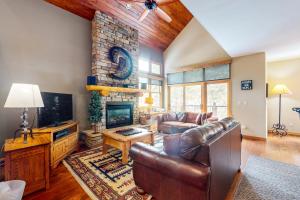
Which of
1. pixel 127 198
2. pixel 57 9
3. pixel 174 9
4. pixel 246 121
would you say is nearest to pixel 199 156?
pixel 127 198

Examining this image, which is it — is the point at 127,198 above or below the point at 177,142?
below

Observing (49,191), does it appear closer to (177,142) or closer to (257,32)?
(177,142)

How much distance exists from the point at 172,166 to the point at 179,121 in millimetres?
3950

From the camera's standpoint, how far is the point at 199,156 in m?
1.32

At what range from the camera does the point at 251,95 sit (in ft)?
15.4

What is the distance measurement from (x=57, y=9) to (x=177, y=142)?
4584 mm

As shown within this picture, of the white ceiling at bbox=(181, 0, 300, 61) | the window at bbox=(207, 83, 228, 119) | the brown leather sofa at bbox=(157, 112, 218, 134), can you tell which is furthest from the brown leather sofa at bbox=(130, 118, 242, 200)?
the window at bbox=(207, 83, 228, 119)

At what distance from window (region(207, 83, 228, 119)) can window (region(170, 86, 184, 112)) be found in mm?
1281

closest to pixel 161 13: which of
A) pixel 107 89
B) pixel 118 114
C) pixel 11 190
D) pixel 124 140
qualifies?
pixel 107 89

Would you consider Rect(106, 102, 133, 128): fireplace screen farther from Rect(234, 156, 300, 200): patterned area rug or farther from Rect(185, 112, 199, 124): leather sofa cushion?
Rect(234, 156, 300, 200): patterned area rug

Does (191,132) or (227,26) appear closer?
(191,132)

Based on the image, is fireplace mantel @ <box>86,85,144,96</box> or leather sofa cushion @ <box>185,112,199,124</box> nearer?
fireplace mantel @ <box>86,85,144,96</box>

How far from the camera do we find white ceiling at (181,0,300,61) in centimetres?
234

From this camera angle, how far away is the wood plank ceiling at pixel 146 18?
13.0ft
